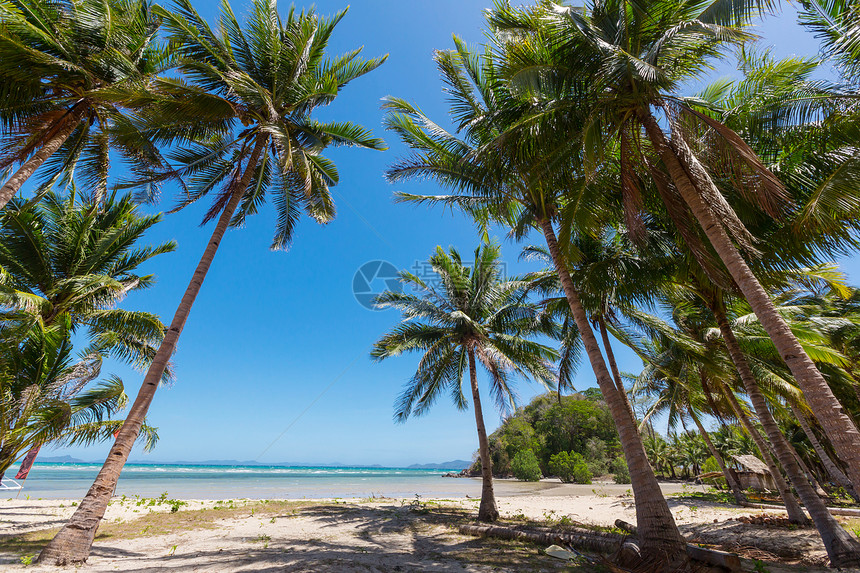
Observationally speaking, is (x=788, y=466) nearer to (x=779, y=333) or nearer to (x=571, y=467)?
(x=779, y=333)

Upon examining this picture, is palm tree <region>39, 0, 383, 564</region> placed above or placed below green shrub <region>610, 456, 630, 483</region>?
above

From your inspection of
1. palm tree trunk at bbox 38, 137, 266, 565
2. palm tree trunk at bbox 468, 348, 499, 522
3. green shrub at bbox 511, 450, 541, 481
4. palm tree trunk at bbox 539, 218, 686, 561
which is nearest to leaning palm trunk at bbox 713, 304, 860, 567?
palm tree trunk at bbox 539, 218, 686, 561

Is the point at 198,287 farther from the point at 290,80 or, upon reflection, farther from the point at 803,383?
the point at 803,383

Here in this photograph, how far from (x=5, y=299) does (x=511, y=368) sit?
12.1 metres

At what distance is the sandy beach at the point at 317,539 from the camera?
561 cm

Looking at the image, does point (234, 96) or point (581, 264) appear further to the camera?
point (581, 264)

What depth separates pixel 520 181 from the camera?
7.77 meters

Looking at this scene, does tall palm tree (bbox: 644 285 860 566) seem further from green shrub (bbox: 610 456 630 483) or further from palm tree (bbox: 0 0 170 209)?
green shrub (bbox: 610 456 630 483)

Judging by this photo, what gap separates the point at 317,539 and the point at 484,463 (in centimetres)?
537

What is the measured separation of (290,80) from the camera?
7.95 meters

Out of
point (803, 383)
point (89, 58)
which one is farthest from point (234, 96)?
point (803, 383)

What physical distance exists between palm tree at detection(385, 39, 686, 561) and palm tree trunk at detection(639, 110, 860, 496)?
1398 mm

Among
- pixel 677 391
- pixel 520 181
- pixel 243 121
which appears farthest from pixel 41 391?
pixel 677 391

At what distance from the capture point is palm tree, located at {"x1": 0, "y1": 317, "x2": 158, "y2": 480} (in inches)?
261
